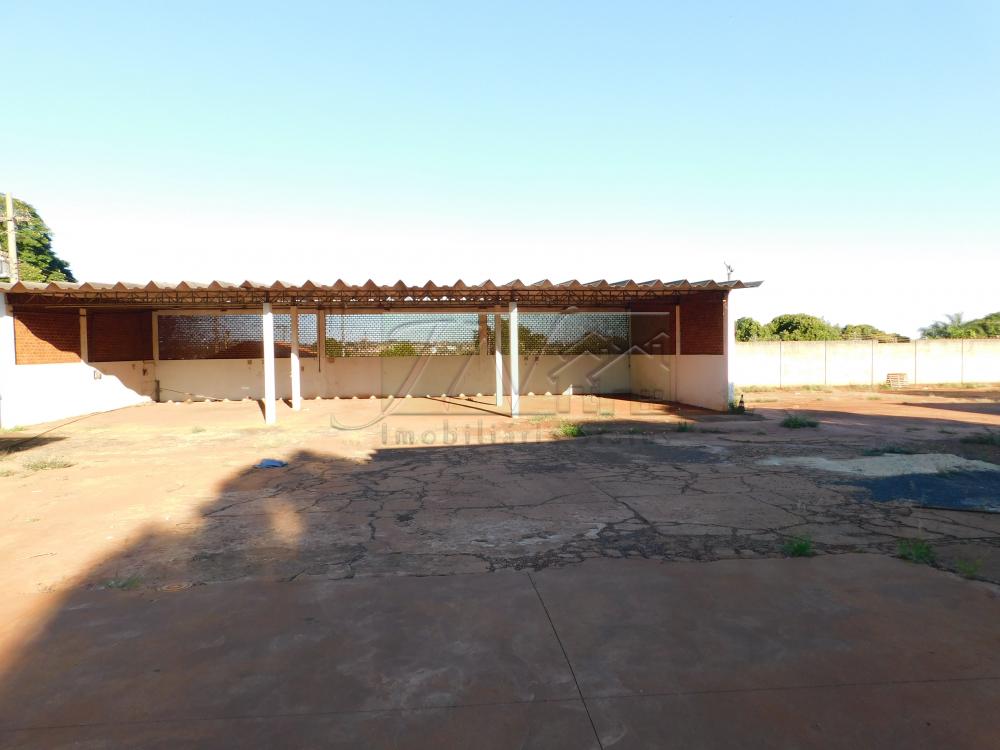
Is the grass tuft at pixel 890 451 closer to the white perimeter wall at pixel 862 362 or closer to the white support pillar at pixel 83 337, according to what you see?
the white perimeter wall at pixel 862 362

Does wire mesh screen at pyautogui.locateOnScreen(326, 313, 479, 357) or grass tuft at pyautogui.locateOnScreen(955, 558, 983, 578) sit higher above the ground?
wire mesh screen at pyautogui.locateOnScreen(326, 313, 479, 357)

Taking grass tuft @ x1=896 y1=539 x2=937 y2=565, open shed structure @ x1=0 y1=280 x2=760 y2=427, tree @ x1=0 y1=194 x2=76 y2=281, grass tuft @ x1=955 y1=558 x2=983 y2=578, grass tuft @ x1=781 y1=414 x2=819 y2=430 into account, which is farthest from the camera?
tree @ x1=0 y1=194 x2=76 y2=281

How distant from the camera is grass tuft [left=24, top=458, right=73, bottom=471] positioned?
8.26 meters

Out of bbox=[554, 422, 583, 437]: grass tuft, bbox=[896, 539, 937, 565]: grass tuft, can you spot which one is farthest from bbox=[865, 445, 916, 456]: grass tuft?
bbox=[554, 422, 583, 437]: grass tuft

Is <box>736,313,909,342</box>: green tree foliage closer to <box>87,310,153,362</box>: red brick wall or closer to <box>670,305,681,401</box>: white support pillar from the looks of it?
<box>670,305,681,401</box>: white support pillar

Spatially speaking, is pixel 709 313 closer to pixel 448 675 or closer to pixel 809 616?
pixel 809 616

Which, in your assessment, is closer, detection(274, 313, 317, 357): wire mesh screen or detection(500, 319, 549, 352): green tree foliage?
detection(274, 313, 317, 357): wire mesh screen

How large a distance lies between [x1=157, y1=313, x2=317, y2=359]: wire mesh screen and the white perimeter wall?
15452 millimetres

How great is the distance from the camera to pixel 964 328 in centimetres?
3212

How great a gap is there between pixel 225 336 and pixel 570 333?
11.0 meters

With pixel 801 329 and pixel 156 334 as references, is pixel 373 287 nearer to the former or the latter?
pixel 156 334

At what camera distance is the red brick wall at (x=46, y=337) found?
41.2ft

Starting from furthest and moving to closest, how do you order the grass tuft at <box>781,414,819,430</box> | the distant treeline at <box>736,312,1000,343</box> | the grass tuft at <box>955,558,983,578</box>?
the distant treeline at <box>736,312,1000,343</box>
the grass tuft at <box>781,414,819,430</box>
the grass tuft at <box>955,558,983,578</box>

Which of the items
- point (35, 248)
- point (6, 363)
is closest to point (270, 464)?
point (6, 363)
